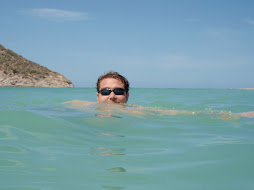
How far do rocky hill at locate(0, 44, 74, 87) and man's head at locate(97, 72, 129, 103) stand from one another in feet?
145

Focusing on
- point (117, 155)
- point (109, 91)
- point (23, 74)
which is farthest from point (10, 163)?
point (23, 74)

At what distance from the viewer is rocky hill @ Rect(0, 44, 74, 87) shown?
155 feet

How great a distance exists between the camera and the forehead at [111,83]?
5.37m

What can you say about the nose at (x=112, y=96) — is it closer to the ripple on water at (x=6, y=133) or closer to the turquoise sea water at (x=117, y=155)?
the turquoise sea water at (x=117, y=155)

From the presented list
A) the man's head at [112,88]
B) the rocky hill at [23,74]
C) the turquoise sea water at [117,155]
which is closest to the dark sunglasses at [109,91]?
the man's head at [112,88]

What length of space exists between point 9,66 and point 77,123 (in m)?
51.9

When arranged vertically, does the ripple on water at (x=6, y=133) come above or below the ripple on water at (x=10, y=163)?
above

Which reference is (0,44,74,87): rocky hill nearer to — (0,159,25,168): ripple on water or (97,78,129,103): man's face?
(97,78,129,103): man's face

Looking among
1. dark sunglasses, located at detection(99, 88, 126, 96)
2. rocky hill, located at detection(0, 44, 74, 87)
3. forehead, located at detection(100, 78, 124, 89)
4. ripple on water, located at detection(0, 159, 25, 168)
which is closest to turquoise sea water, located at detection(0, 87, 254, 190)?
ripple on water, located at detection(0, 159, 25, 168)

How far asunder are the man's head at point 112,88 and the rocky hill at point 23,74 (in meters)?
44.3

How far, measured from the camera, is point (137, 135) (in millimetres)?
2773

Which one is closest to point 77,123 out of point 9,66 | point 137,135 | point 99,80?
point 137,135

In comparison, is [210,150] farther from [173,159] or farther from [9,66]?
[9,66]

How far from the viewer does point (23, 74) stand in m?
49.3
